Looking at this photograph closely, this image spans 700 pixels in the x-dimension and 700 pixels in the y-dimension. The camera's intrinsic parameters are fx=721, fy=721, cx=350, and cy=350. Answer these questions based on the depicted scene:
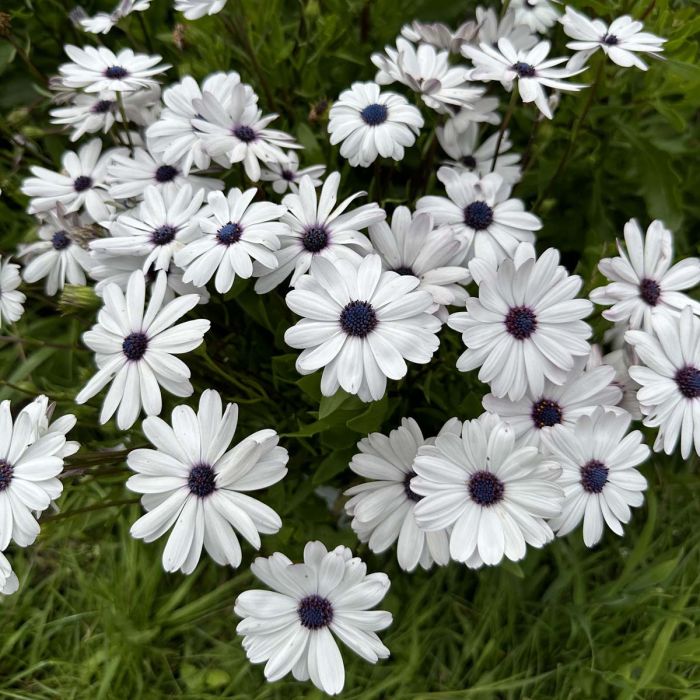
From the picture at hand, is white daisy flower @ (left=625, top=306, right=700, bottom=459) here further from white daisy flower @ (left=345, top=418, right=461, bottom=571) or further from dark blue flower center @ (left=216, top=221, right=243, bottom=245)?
dark blue flower center @ (left=216, top=221, right=243, bottom=245)

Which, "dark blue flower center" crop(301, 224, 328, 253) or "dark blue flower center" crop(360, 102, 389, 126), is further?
"dark blue flower center" crop(360, 102, 389, 126)

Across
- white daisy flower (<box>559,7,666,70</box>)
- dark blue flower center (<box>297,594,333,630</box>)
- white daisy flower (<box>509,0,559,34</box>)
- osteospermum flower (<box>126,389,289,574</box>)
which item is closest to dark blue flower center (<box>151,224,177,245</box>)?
osteospermum flower (<box>126,389,289,574</box>)

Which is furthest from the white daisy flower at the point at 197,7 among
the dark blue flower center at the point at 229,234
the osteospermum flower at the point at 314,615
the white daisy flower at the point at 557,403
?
the osteospermum flower at the point at 314,615

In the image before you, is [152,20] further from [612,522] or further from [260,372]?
[612,522]

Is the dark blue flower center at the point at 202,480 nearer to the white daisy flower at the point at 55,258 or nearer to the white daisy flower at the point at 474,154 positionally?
Result: the white daisy flower at the point at 55,258

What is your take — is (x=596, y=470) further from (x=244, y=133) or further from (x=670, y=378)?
(x=244, y=133)

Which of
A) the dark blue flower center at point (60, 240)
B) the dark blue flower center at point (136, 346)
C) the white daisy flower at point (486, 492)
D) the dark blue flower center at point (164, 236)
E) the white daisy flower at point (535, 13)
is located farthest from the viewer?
the white daisy flower at point (535, 13)

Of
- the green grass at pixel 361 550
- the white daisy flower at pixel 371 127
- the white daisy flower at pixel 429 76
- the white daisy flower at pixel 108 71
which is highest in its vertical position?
the white daisy flower at pixel 429 76
